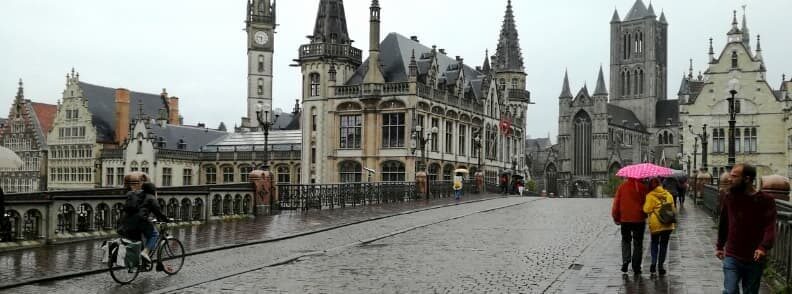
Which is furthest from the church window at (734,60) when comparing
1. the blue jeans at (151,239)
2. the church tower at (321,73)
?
the blue jeans at (151,239)

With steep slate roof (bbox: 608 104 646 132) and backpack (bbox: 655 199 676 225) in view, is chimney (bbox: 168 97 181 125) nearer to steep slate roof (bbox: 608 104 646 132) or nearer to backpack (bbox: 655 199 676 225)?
steep slate roof (bbox: 608 104 646 132)

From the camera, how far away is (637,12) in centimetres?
13412

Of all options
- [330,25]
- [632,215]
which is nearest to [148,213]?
[632,215]

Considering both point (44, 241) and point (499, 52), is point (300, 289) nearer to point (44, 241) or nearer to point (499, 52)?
point (44, 241)

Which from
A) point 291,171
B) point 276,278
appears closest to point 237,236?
point 276,278

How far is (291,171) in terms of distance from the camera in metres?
69.4

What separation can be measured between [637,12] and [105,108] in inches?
3611

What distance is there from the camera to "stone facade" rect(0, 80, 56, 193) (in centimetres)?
7906

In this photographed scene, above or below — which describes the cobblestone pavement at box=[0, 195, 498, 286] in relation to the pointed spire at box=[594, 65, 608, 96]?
below

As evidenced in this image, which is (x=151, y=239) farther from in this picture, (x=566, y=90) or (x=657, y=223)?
(x=566, y=90)

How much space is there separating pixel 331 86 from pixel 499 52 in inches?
1312

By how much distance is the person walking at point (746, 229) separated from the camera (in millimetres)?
7410

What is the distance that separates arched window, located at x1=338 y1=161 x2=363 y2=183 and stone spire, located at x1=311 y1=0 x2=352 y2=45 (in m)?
9.01

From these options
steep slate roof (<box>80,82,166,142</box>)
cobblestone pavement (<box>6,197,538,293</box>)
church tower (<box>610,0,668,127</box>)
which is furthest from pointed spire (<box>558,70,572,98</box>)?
cobblestone pavement (<box>6,197,538,293</box>)
